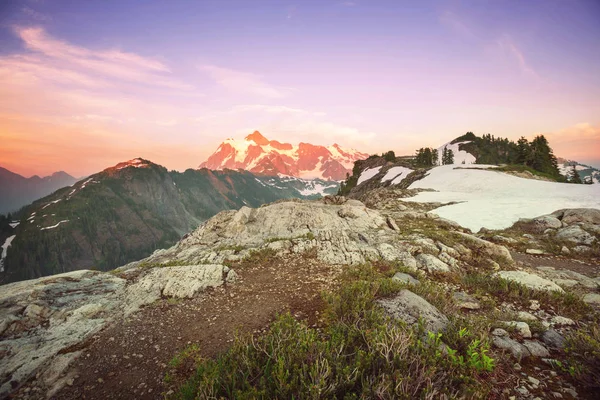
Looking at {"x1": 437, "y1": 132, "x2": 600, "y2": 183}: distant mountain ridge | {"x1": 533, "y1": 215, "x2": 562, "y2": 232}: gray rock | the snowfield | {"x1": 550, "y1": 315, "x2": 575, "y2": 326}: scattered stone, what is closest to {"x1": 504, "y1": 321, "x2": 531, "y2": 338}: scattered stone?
{"x1": 550, "y1": 315, "x2": 575, "y2": 326}: scattered stone

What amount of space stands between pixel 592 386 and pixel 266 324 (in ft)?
23.5

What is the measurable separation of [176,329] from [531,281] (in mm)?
14197

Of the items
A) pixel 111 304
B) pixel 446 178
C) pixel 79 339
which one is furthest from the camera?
pixel 446 178

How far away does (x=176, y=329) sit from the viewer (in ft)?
26.0

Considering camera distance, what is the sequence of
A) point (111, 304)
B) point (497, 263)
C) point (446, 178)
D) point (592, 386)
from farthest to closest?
point (446, 178)
point (497, 263)
point (111, 304)
point (592, 386)

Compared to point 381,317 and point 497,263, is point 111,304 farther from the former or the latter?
point 497,263

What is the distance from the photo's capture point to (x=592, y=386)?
4.52m

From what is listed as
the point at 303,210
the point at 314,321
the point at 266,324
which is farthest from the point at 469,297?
the point at 303,210

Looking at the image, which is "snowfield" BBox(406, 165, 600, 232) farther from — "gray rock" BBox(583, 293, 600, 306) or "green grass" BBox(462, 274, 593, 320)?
"green grass" BBox(462, 274, 593, 320)

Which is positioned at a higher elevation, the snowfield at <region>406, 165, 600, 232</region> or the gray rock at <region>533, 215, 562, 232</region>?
the snowfield at <region>406, 165, 600, 232</region>

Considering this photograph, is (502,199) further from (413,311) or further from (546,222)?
(413,311)

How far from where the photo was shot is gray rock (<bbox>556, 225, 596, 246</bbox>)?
17.7m

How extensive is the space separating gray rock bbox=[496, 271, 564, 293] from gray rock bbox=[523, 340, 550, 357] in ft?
18.1

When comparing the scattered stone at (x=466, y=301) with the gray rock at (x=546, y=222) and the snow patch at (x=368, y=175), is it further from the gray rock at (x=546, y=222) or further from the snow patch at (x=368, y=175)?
the snow patch at (x=368, y=175)
